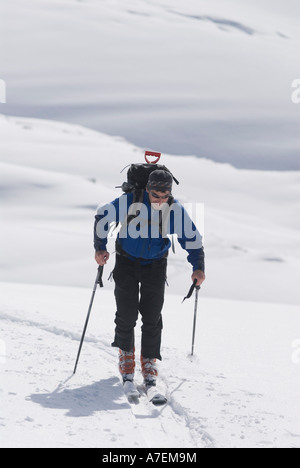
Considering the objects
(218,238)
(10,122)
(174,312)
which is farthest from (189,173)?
(174,312)

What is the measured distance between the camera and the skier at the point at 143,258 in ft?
15.6

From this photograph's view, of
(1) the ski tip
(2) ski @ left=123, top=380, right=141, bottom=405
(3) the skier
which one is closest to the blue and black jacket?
(3) the skier

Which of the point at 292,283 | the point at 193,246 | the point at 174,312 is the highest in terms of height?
the point at 193,246

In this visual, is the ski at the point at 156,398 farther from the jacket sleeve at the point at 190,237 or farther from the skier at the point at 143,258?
the jacket sleeve at the point at 190,237

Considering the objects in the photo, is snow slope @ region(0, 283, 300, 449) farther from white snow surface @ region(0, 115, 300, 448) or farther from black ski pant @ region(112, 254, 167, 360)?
black ski pant @ region(112, 254, 167, 360)

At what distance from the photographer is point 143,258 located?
190 inches

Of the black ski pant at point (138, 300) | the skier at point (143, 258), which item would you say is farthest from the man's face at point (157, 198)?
the black ski pant at point (138, 300)

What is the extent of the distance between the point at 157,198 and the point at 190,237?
50cm

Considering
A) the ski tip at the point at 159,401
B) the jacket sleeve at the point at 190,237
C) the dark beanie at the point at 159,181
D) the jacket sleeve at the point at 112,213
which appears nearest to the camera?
the ski tip at the point at 159,401

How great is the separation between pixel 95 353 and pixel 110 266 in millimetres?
9329

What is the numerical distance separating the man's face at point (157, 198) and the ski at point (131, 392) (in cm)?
136

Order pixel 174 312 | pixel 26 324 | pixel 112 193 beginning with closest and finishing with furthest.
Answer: pixel 26 324 → pixel 174 312 → pixel 112 193

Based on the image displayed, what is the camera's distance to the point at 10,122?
51.8 metres

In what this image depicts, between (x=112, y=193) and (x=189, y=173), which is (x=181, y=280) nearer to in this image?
(x=112, y=193)
